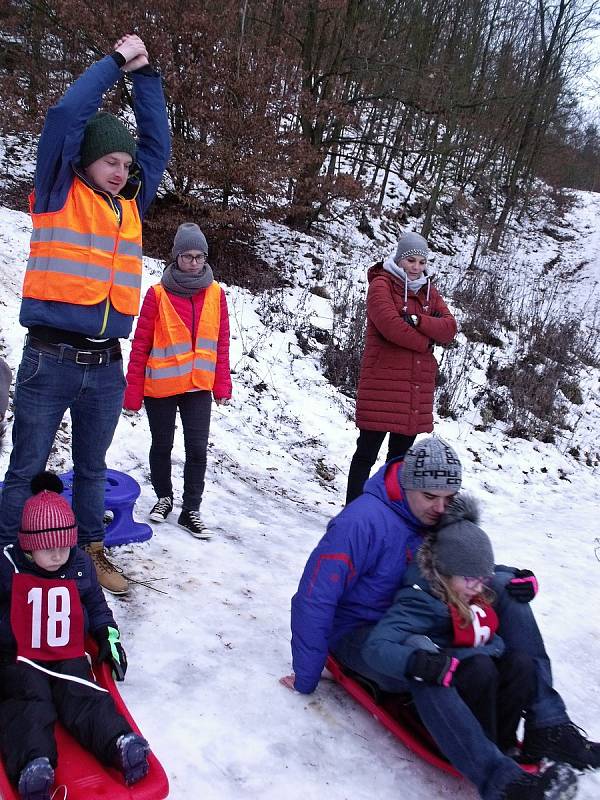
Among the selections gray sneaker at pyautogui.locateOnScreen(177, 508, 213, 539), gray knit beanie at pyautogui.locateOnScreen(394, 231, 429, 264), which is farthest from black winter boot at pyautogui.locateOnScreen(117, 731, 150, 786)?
gray knit beanie at pyautogui.locateOnScreen(394, 231, 429, 264)

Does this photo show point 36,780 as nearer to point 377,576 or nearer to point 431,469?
point 377,576

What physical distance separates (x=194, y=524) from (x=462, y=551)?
2026 millimetres

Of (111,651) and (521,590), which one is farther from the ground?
(521,590)

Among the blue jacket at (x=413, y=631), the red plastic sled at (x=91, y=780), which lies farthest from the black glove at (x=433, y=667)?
the red plastic sled at (x=91, y=780)

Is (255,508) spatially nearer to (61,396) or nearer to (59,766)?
(61,396)

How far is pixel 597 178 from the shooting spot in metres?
26.6

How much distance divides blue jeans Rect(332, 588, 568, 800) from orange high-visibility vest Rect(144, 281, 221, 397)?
1.83m

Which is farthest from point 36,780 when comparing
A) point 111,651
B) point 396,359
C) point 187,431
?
point 396,359

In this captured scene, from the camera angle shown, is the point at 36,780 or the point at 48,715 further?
the point at 48,715

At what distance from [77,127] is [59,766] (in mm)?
2185

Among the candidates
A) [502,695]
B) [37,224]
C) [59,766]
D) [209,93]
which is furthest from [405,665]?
[209,93]

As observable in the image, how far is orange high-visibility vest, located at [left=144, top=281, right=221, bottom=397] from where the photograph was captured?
3.65 meters

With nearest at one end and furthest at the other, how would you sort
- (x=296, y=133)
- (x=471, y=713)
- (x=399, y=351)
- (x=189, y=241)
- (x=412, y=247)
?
(x=471, y=713) → (x=189, y=241) → (x=412, y=247) → (x=399, y=351) → (x=296, y=133)

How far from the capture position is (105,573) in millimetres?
3010
